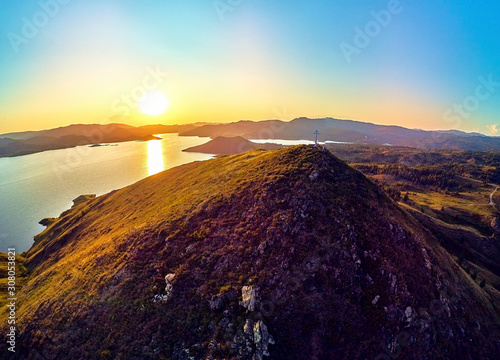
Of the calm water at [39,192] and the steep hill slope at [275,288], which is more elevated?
the steep hill slope at [275,288]

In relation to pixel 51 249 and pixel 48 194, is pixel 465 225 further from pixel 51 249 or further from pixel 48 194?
pixel 48 194

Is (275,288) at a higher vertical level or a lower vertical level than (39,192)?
higher

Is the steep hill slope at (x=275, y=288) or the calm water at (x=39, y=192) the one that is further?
the calm water at (x=39, y=192)

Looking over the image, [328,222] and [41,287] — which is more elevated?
[328,222]

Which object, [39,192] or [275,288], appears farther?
[39,192]

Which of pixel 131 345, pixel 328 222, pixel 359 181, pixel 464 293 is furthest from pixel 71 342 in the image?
pixel 464 293

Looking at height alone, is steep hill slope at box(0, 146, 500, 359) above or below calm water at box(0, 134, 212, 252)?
above

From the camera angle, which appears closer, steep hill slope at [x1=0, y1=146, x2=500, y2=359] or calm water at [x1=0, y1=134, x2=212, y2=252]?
steep hill slope at [x1=0, y1=146, x2=500, y2=359]

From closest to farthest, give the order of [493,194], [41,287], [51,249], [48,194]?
[41,287]
[51,249]
[493,194]
[48,194]
